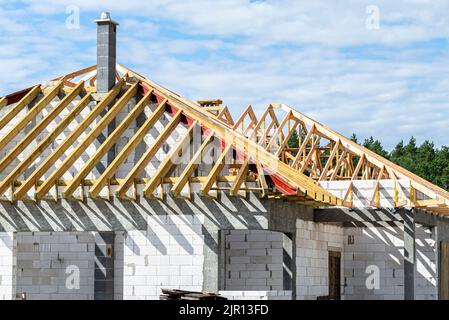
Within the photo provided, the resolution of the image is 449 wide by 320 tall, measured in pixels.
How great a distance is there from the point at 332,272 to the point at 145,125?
Result: 7684 mm

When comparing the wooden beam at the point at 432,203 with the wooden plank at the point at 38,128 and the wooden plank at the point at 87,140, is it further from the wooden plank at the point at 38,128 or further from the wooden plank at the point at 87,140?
the wooden plank at the point at 38,128

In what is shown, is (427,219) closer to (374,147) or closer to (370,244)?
(370,244)

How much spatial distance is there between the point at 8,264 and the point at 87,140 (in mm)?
3833

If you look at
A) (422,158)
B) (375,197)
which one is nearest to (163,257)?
(375,197)

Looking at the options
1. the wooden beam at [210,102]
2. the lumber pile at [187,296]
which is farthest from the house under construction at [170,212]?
the wooden beam at [210,102]

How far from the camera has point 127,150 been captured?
23.1 meters

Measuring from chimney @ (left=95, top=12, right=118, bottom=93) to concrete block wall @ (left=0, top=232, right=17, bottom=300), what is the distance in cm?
456

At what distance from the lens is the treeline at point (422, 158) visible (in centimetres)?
8012

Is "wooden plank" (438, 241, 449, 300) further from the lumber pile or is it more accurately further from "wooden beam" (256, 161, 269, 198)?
the lumber pile

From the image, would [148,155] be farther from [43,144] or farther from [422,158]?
[422,158]

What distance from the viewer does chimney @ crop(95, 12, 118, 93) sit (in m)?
25.9

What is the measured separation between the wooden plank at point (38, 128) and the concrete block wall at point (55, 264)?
271 centimetres

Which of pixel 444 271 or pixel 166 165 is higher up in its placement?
pixel 166 165
